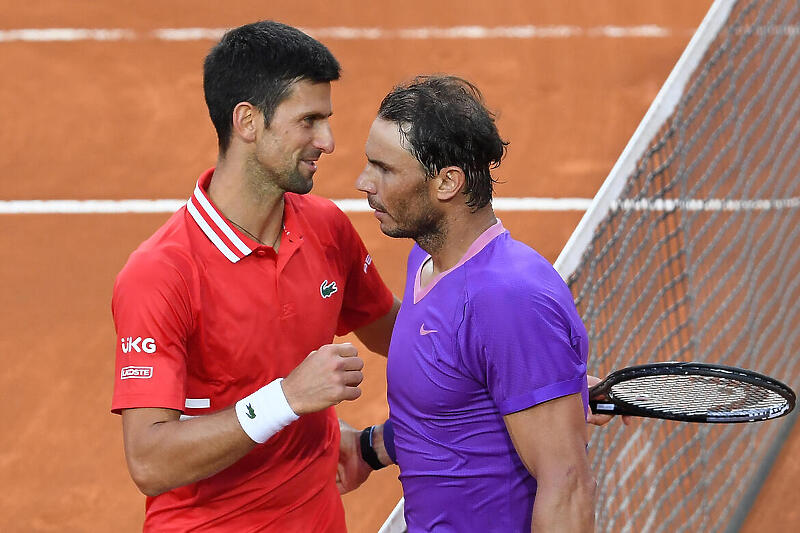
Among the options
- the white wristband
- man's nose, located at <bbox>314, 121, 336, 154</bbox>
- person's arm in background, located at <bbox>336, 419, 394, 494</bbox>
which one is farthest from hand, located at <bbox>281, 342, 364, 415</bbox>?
person's arm in background, located at <bbox>336, 419, 394, 494</bbox>

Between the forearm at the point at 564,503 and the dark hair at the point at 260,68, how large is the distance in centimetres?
148

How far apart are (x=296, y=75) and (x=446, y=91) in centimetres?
62

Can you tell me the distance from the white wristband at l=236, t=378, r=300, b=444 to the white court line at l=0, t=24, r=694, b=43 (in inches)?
256

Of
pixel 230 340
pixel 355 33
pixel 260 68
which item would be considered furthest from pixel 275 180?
pixel 355 33

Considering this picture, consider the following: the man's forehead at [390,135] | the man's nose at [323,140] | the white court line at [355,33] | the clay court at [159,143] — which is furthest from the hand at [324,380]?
the white court line at [355,33]

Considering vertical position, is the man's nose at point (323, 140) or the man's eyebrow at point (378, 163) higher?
the man's eyebrow at point (378, 163)

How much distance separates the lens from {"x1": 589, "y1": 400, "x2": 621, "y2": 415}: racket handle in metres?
3.38

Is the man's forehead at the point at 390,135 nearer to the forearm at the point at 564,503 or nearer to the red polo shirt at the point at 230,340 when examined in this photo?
the red polo shirt at the point at 230,340

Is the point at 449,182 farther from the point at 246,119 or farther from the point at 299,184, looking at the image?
the point at 246,119

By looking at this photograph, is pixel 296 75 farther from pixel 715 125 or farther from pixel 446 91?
pixel 715 125

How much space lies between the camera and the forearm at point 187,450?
3.15 m

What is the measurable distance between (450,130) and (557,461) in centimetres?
93

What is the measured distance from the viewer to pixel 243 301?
350 centimetres

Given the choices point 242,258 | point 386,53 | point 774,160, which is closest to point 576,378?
point 242,258
